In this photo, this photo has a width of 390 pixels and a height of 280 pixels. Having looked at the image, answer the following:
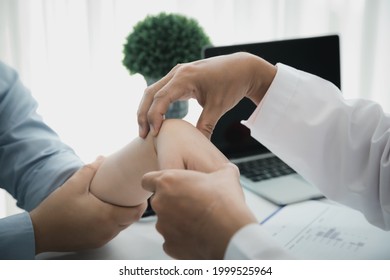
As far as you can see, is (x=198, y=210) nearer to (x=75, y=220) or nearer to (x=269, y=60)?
(x=75, y=220)

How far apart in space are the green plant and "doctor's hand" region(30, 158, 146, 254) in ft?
1.52

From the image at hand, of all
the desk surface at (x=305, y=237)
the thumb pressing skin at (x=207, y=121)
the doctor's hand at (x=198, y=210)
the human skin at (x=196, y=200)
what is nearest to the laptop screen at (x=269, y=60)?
the desk surface at (x=305, y=237)

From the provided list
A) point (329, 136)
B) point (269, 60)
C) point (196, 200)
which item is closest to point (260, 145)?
point (269, 60)

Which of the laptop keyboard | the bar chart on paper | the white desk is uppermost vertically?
the laptop keyboard

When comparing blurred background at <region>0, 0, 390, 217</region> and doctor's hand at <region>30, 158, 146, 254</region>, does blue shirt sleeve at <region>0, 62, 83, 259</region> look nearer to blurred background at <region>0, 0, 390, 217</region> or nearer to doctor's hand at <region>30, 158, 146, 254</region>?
doctor's hand at <region>30, 158, 146, 254</region>

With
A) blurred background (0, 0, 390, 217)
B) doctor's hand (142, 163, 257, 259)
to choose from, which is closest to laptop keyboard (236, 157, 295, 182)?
blurred background (0, 0, 390, 217)

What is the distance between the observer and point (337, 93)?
31.5 inches

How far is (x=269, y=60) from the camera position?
116cm

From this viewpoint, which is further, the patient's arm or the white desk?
the white desk

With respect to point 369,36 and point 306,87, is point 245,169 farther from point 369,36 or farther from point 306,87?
point 369,36

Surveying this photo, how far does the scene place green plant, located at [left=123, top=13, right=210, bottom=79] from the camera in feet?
3.66
